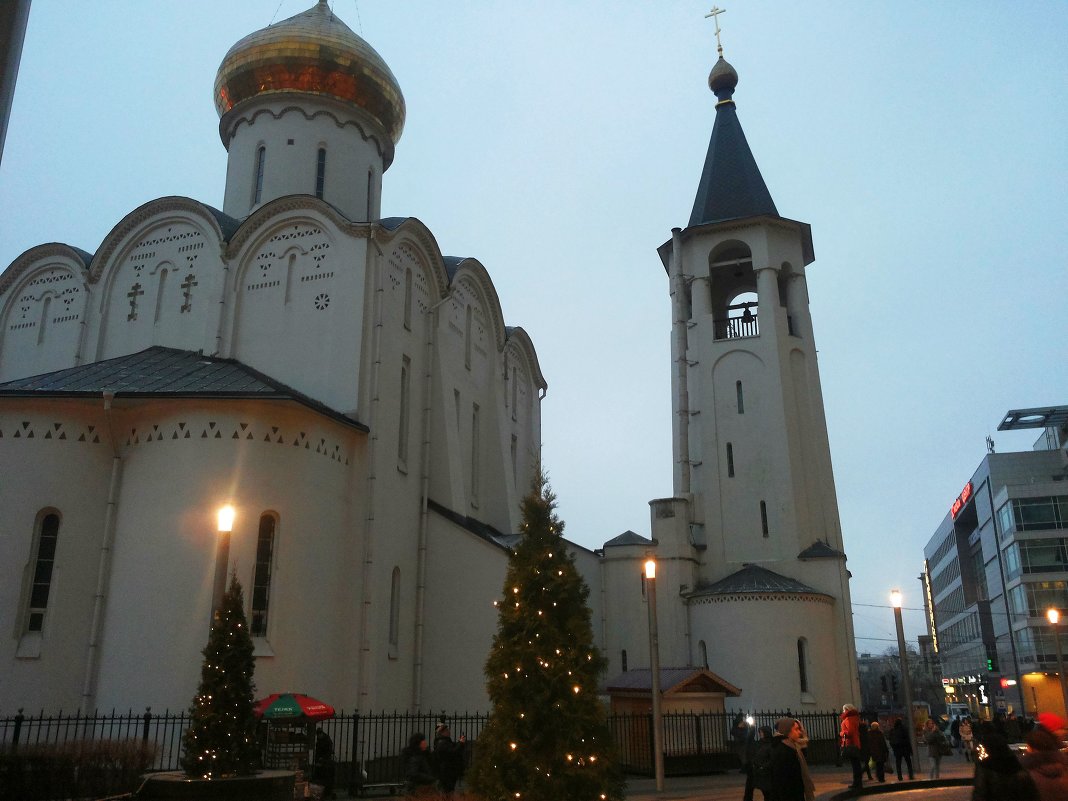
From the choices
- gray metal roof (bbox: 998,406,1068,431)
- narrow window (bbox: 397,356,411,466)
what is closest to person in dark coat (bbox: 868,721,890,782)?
narrow window (bbox: 397,356,411,466)

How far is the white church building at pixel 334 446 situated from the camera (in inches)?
561

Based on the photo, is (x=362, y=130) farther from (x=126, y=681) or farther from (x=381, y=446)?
(x=126, y=681)

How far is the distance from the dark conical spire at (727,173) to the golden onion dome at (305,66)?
1196 centimetres

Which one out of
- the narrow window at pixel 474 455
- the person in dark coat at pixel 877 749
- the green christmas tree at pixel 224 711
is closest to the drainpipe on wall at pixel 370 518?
the narrow window at pixel 474 455

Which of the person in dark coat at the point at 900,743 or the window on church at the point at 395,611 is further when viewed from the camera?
the window on church at the point at 395,611

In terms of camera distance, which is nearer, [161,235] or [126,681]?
[126,681]

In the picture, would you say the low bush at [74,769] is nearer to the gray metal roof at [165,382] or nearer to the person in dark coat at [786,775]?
the gray metal roof at [165,382]

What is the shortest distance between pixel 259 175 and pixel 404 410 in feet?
25.1

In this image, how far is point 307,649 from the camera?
1458 centimetres

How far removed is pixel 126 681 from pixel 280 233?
8995 mm

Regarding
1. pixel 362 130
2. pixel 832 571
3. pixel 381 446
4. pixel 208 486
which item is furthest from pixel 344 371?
pixel 832 571

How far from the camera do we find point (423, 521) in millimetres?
17828

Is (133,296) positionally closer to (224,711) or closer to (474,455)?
(474,455)

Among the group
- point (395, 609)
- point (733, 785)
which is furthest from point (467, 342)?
point (733, 785)
